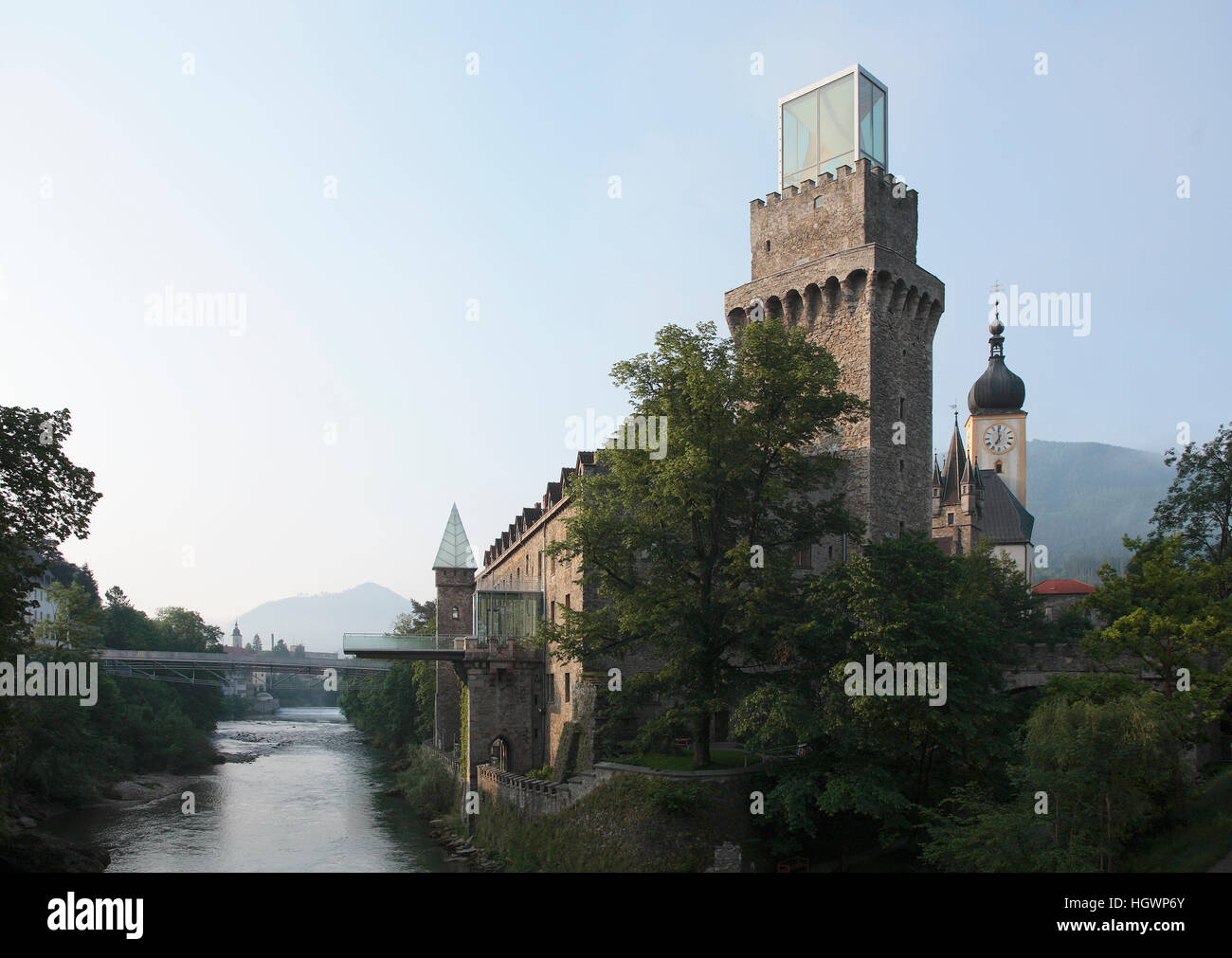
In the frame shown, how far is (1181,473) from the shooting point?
4206cm

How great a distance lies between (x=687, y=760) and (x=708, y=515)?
7.85 metres

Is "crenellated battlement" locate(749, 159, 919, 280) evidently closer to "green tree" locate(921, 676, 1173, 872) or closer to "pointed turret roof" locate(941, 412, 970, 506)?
"green tree" locate(921, 676, 1173, 872)

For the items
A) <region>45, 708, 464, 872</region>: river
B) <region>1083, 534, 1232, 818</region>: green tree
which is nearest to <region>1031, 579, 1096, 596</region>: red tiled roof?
<region>1083, 534, 1232, 818</region>: green tree

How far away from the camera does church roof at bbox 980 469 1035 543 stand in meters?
84.2

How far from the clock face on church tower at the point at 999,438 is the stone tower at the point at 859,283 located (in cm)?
6476

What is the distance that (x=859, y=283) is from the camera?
1503 inches

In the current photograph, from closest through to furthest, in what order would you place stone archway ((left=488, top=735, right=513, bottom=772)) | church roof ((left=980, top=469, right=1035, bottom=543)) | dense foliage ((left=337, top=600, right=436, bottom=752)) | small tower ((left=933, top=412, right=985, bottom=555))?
stone archway ((left=488, top=735, right=513, bottom=772)) < dense foliage ((left=337, top=600, right=436, bottom=752)) < small tower ((left=933, top=412, right=985, bottom=555)) < church roof ((left=980, top=469, right=1035, bottom=543))

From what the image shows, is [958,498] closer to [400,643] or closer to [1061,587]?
[1061,587]

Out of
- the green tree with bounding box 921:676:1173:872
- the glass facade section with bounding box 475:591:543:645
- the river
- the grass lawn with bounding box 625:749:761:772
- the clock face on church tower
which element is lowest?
the river

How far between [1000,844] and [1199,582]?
1158 cm

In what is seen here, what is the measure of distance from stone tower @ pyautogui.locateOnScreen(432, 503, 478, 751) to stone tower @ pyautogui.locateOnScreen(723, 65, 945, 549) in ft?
87.2

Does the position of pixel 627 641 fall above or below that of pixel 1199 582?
below

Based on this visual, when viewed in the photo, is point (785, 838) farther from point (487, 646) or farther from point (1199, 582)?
point (487, 646)
